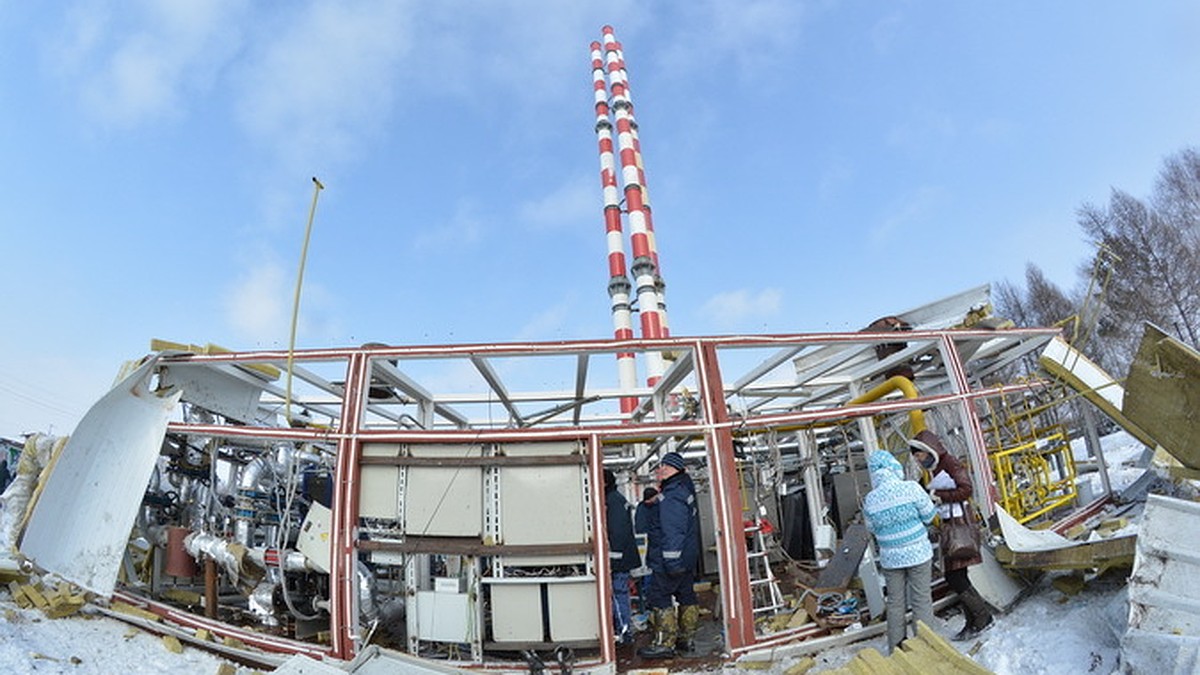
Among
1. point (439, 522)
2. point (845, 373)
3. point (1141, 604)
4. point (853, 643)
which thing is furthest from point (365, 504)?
point (845, 373)

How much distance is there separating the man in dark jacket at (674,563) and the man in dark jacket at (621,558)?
250 millimetres

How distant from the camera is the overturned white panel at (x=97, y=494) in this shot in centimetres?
655

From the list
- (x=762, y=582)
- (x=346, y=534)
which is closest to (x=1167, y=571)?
(x=762, y=582)

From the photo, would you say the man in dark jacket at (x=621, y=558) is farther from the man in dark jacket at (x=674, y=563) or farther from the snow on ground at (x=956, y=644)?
the snow on ground at (x=956, y=644)

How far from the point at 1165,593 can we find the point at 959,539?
144 centimetres

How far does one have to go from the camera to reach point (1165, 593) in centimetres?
439

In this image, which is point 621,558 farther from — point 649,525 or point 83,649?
point 83,649

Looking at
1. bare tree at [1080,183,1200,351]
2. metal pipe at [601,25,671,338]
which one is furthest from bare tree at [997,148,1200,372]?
metal pipe at [601,25,671,338]

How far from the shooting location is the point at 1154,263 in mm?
26812

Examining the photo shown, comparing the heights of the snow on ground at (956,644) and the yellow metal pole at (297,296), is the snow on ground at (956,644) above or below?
below

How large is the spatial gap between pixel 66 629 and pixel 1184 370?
10483mm

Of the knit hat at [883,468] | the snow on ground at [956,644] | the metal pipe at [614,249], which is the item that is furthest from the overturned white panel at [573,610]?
the metal pipe at [614,249]

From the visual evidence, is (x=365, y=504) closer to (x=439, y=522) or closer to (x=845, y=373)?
(x=439, y=522)

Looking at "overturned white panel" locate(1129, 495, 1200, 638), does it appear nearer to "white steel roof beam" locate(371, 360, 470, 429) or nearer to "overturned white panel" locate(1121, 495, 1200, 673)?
"overturned white panel" locate(1121, 495, 1200, 673)
